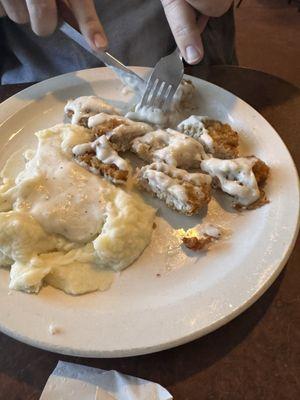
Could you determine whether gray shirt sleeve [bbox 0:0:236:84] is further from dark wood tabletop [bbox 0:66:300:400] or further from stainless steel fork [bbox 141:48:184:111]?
dark wood tabletop [bbox 0:66:300:400]

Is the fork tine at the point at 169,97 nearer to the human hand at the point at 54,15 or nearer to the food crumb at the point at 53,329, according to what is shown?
the human hand at the point at 54,15

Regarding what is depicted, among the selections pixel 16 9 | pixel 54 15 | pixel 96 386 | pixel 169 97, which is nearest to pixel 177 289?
pixel 96 386

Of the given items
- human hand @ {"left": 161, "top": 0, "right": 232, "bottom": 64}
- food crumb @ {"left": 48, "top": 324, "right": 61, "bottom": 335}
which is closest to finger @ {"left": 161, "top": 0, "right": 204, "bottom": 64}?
human hand @ {"left": 161, "top": 0, "right": 232, "bottom": 64}

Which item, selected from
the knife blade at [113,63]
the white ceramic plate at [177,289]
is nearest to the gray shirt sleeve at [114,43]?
the knife blade at [113,63]

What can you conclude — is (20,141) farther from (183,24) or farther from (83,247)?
(183,24)

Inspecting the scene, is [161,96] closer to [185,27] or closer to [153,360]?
[185,27]

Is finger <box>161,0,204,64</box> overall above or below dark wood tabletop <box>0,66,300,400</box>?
above
